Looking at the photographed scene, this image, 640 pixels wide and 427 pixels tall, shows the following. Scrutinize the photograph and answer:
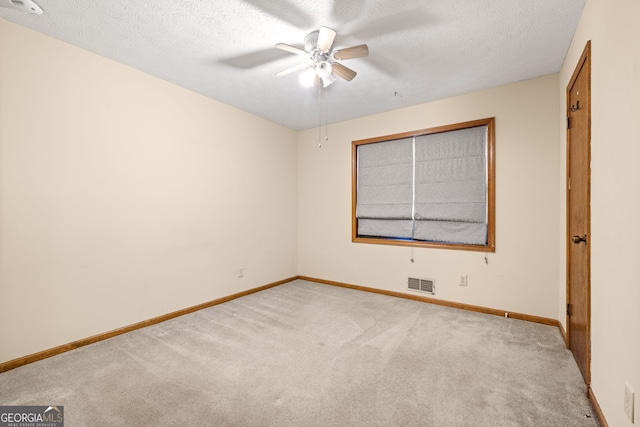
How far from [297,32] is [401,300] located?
10.8 feet

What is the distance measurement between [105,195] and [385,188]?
3341mm

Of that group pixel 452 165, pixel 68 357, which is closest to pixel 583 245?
pixel 452 165

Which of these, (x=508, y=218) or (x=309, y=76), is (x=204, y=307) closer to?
(x=309, y=76)

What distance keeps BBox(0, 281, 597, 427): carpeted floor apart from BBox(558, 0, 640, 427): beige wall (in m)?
0.47

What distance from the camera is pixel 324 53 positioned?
2.37 meters

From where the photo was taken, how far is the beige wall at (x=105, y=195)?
2.18 metres

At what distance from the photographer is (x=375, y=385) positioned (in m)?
1.93

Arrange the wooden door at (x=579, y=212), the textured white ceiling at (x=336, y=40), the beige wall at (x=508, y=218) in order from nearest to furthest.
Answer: the wooden door at (x=579, y=212) → the textured white ceiling at (x=336, y=40) → the beige wall at (x=508, y=218)

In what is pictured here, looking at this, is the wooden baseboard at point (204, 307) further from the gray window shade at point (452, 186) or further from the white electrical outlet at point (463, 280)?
the gray window shade at point (452, 186)

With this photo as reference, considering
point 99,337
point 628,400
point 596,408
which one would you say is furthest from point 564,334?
point 99,337

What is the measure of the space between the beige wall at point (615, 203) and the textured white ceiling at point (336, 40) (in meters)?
0.59

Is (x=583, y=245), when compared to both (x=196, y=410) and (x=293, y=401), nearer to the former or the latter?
(x=293, y=401)

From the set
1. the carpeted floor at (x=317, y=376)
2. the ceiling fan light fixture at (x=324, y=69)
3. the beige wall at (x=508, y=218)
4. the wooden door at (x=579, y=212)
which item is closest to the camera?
the carpeted floor at (x=317, y=376)

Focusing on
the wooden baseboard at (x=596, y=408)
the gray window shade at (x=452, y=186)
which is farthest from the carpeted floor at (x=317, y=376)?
the gray window shade at (x=452, y=186)
